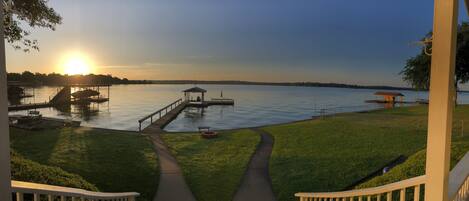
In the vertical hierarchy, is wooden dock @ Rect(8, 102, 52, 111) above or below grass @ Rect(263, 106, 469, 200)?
below

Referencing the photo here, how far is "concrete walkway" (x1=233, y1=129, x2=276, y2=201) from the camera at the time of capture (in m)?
7.66

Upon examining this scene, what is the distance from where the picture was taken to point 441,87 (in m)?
1.64

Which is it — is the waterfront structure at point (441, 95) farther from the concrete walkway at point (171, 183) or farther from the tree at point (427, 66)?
the tree at point (427, 66)

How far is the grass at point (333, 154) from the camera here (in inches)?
343

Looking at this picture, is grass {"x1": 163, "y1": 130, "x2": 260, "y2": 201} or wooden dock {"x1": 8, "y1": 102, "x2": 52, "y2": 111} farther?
wooden dock {"x1": 8, "y1": 102, "x2": 52, "y2": 111}

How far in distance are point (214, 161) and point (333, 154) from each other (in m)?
4.72

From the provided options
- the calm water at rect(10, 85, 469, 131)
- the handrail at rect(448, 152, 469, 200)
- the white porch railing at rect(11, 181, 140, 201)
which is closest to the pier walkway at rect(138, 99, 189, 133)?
the calm water at rect(10, 85, 469, 131)

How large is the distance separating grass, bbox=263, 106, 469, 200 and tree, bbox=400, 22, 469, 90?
2957 mm

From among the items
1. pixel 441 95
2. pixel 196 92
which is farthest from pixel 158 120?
pixel 441 95

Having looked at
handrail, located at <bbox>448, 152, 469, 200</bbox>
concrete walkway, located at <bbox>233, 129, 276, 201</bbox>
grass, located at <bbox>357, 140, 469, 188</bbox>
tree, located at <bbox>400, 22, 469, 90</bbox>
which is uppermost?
tree, located at <bbox>400, 22, 469, 90</bbox>

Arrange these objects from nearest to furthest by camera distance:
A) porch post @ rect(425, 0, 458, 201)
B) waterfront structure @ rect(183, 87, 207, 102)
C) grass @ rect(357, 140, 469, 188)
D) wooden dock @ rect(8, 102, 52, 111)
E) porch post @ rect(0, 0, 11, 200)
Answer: porch post @ rect(0, 0, 11, 200) → porch post @ rect(425, 0, 458, 201) → grass @ rect(357, 140, 469, 188) → wooden dock @ rect(8, 102, 52, 111) → waterfront structure @ rect(183, 87, 207, 102)

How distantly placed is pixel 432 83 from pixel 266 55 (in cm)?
6653

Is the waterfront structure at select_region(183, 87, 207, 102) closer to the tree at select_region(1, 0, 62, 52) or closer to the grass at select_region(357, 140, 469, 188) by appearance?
the tree at select_region(1, 0, 62, 52)

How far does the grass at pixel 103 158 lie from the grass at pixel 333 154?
4.15m
